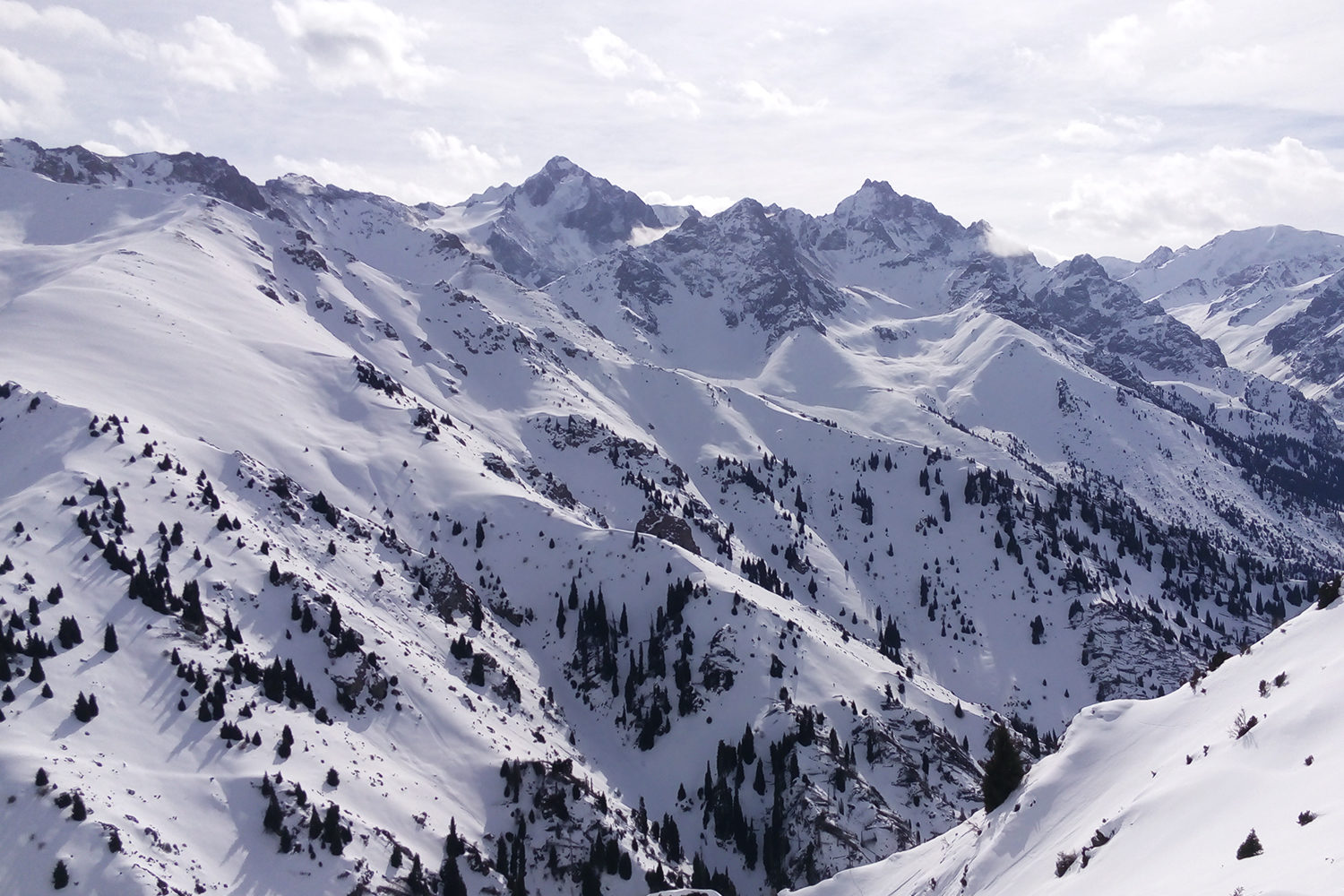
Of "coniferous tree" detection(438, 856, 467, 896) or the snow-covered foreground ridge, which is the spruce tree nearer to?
the snow-covered foreground ridge

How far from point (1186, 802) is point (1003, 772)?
16179mm

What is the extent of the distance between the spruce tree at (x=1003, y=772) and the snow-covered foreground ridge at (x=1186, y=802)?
3.21ft

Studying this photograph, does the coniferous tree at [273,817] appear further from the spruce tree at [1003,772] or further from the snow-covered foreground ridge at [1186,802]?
the spruce tree at [1003,772]

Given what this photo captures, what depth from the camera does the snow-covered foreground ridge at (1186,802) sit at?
22.4m

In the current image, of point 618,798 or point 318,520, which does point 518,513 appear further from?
point 618,798

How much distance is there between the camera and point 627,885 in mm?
103375

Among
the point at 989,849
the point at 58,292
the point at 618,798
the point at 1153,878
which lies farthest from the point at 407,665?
the point at 58,292

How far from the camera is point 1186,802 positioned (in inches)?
1142

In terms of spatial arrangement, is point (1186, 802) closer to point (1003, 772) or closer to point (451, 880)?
point (1003, 772)

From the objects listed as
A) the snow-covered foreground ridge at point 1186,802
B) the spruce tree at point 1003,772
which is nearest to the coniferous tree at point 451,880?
the snow-covered foreground ridge at point 1186,802

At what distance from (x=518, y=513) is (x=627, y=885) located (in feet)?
300

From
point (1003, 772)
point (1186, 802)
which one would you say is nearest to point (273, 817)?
point (1003, 772)

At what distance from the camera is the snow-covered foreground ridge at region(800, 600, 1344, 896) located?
22.4 metres

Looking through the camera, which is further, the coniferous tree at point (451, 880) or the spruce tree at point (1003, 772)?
the coniferous tree at point (451, 880)
